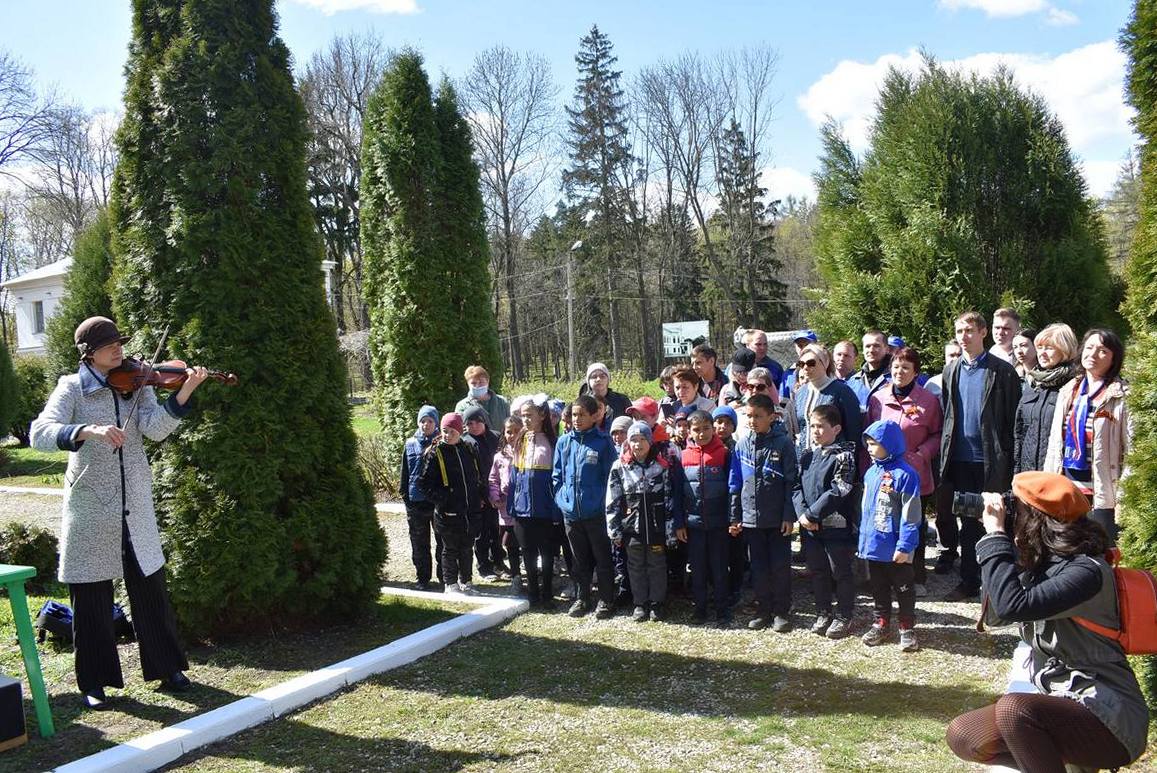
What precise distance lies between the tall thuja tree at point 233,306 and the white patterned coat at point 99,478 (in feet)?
2.25

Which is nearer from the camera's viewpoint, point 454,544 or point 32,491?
point 454,544

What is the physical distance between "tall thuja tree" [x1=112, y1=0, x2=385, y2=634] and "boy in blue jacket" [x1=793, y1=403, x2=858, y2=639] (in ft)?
10.4

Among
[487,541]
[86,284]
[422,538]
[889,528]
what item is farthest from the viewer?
[86,284]

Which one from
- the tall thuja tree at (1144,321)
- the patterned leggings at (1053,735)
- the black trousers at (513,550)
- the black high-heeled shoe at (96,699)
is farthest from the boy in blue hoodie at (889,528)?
the black high-heeled shoe at (96,699)

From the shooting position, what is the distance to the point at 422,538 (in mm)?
7176

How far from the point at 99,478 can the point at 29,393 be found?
795 inches

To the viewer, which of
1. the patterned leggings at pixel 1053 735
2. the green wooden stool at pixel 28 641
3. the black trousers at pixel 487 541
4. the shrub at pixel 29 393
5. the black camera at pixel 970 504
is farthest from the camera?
the shrub at pixel 29 393

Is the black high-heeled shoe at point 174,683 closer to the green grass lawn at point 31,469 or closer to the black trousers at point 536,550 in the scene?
the black trousers at point 536,550

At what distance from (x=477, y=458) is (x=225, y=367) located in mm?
2419

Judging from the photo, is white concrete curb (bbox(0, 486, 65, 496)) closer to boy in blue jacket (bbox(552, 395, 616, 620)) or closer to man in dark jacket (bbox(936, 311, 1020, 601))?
boy in blue jacket (bbox(552, 395, 616, 620))

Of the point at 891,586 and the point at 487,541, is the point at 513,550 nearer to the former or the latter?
the point at 487,541

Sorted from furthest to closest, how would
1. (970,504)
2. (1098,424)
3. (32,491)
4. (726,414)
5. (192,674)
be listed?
1. (32,491)
2. (726,414)
3. (192,674)
4. (1098,424)
5. (970,504)

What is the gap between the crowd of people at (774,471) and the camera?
5.27m

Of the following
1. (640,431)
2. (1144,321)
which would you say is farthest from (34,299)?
(1144,321)
